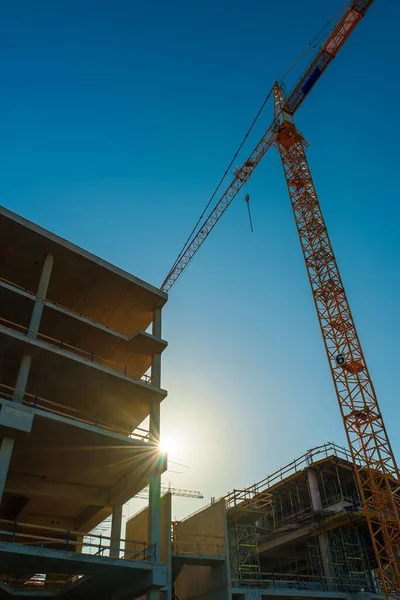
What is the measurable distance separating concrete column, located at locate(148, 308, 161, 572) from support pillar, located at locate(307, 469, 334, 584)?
13078 mm

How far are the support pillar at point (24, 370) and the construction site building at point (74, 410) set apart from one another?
0.16ft

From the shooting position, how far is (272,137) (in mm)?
47562

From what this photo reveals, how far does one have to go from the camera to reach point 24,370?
20.4 metres

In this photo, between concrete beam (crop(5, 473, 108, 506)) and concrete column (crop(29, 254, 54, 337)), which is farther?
concrete beam (crop(5, 473, 108, 506))

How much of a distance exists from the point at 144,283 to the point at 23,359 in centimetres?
882

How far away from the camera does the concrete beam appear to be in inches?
955

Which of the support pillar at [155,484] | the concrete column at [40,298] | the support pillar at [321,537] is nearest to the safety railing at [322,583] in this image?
the support pillar at [321,537]

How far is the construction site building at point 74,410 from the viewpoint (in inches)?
750

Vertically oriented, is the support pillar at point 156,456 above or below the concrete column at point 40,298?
below

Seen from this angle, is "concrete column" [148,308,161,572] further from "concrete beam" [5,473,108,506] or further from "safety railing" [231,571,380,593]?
"safety railing" [231,571,380,593]

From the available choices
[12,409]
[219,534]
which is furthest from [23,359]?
[219,534]

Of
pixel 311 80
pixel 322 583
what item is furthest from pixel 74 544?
pixel 311 80

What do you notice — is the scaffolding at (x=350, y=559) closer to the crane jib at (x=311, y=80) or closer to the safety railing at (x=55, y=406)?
the safety railing at (x=55, y=406)

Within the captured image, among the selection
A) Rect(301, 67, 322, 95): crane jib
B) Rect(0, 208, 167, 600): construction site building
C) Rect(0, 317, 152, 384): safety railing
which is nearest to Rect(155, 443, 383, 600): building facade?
Rect(0, 208, 167, 600): construction site building
